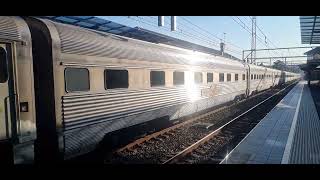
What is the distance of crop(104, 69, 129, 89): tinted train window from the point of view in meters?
7.85

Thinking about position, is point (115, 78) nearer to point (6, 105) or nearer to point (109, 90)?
point (109, 90)

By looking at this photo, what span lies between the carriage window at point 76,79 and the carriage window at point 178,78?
4.69 m

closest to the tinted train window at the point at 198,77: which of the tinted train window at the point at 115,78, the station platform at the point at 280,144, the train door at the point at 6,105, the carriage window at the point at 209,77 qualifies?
the carriage window at the point at 209,77

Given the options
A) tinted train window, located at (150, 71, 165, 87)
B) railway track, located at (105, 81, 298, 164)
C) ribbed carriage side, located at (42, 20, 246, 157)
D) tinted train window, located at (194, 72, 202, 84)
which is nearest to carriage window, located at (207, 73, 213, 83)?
tinted train window, located at (194, 72, 202, 84)

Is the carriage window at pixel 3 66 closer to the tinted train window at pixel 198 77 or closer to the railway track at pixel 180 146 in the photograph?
the railway track at pixel 180 146

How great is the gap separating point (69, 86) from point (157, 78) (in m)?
3.92

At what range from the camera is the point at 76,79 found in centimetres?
689

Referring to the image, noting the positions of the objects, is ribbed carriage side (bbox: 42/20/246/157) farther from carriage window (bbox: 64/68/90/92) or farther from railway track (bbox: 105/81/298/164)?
railway track (bbox: 105/81/298/164)

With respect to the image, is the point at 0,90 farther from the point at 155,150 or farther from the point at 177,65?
the point at 177,65

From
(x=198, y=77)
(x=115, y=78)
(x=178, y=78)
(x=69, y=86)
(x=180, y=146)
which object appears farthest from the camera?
(x=198, y=77)

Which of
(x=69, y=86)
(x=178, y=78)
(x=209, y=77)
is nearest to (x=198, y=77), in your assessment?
(x=209, y=77)

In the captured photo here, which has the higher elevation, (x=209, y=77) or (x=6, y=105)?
(x=209, y=77)

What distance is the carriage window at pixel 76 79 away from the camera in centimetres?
669
